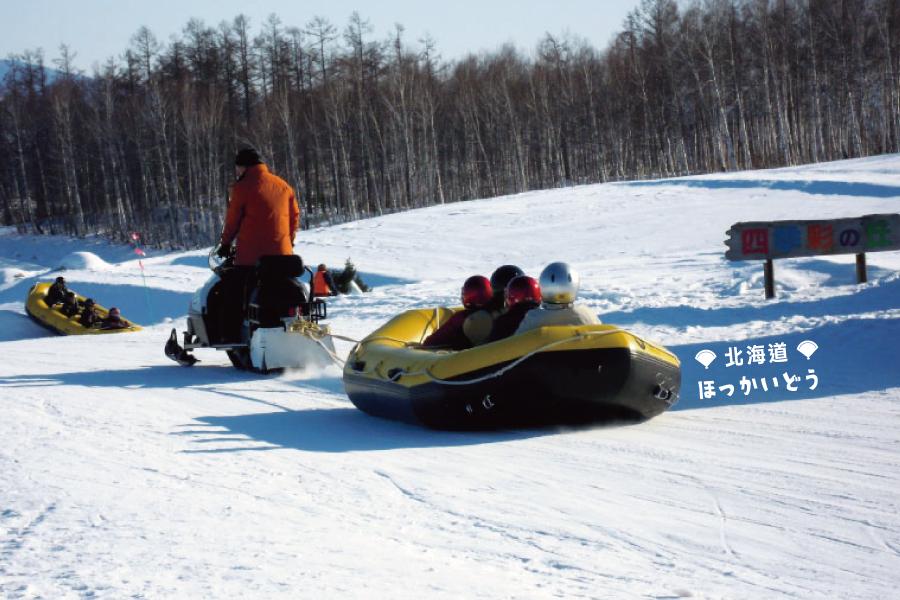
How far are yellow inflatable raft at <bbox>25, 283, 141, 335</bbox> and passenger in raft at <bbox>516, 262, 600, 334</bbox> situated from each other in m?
12.5

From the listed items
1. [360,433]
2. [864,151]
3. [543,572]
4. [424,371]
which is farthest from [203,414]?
[864,151]

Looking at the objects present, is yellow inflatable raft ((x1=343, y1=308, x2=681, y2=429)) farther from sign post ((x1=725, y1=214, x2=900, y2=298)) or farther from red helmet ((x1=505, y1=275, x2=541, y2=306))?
sign post ((x1=725, y1=214, x2=900, y2=298))

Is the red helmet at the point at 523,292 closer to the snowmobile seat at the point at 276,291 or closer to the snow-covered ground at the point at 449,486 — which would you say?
the snow-covered ground at the point at 449,486

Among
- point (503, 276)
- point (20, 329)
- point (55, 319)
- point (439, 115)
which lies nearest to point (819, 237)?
point (503, 276)

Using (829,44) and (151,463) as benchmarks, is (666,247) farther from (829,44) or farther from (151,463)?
(829,44)

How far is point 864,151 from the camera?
48.7 meters

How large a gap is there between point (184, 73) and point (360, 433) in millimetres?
56211

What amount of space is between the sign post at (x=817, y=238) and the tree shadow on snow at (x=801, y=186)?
16.0 m

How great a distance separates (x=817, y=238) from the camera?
45.3 feet

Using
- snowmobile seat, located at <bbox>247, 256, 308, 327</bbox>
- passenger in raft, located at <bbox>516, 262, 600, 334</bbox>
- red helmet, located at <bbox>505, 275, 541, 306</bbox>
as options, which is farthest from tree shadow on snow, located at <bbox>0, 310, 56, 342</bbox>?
passenger in raft, located at <bbox>516, 262, 600, 334</bbox>

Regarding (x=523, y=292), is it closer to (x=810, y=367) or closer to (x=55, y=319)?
(x=810, y=367)

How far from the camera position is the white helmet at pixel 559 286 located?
6.35 m

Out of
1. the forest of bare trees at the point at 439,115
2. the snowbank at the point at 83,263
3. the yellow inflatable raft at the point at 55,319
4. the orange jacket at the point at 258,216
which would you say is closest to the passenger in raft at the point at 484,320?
the orange jacket at the point at 258,216

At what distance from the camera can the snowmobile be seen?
30.1ft
